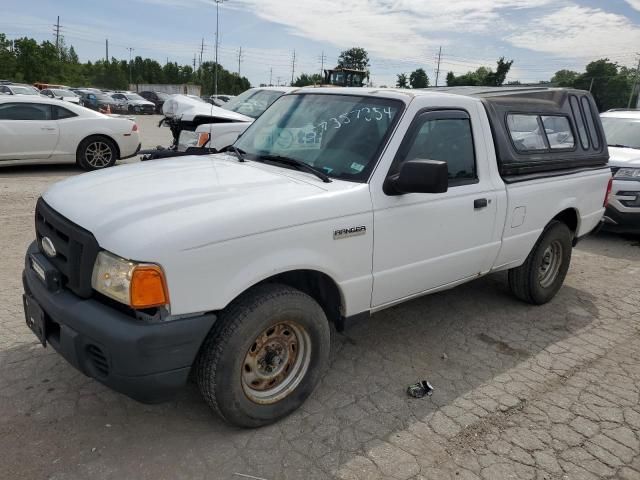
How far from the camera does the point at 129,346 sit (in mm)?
2287

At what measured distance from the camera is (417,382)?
3.46 m

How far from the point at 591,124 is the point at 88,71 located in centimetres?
9610

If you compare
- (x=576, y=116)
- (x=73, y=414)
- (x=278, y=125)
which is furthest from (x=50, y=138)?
(x=576, y=116)

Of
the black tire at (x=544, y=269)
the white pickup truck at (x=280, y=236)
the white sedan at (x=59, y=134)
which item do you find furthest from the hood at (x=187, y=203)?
the white sedan at (x=59, y=134)

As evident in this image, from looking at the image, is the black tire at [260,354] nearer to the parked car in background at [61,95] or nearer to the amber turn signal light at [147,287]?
the amber turn signal light at [147,287]

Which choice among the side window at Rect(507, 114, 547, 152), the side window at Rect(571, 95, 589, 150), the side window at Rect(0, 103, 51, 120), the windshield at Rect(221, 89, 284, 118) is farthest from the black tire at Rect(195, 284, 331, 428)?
the side window at Rect(0, 103, 51, 120)

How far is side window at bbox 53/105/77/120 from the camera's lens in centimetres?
1007

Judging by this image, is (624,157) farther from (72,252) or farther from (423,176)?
(72,252)

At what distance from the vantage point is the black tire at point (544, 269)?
4.66m

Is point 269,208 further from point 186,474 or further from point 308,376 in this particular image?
point 186,474

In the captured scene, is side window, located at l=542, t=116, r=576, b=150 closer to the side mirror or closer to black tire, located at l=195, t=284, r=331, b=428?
the side mirror

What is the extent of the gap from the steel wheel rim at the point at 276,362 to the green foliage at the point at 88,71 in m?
51.1

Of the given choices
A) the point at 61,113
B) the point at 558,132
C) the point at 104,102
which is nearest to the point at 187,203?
the point at 558,132

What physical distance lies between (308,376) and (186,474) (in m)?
0.86
